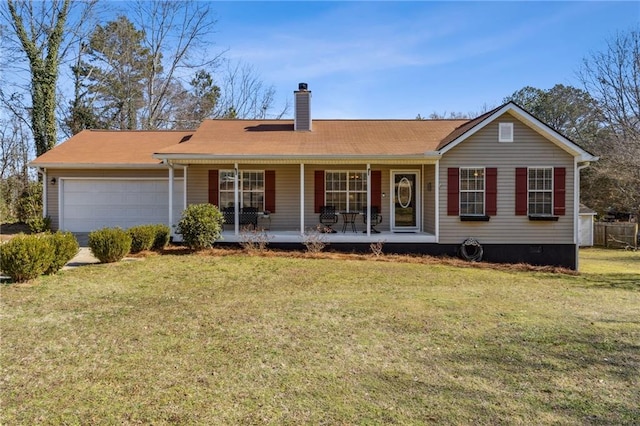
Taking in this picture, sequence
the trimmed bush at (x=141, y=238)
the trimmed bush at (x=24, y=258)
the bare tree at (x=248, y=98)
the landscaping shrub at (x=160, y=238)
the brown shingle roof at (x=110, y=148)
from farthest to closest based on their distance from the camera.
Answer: the bare tree at (x=248, y=98) → the brown shingle roof at (x=110, y=148) → the landscaping shrub at (x=160, y=238) → the trimmed bush at (x=141, y=238) → the trimmed bush at (x=24, y=258)

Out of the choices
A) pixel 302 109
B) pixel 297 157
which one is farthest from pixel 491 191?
pixel 302 109

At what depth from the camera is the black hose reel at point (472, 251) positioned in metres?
11.2

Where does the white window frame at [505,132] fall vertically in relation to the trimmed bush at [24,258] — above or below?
above

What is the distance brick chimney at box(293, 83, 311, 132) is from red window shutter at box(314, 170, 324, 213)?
101 inches

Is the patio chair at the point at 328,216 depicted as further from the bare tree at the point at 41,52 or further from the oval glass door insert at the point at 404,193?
the bare tree at the point at 41,52

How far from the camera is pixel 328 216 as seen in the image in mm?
12516

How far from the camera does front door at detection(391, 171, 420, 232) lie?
13008mm

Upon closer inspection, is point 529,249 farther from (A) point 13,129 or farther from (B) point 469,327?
(A) point 13,129

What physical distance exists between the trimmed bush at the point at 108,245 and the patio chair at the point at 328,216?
5900mm

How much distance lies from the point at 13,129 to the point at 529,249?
2765 centimetres

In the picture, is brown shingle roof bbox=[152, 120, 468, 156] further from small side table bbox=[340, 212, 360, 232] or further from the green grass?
the green grass

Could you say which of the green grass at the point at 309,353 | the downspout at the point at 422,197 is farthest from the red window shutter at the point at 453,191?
the green grass at the point at 309,353

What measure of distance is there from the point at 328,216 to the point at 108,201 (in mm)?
8123

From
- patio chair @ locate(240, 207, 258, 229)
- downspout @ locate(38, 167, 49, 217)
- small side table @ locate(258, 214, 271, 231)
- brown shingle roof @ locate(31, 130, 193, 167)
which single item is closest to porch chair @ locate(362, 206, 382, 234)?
small side table @ locate(258, 214, 271, 231)
